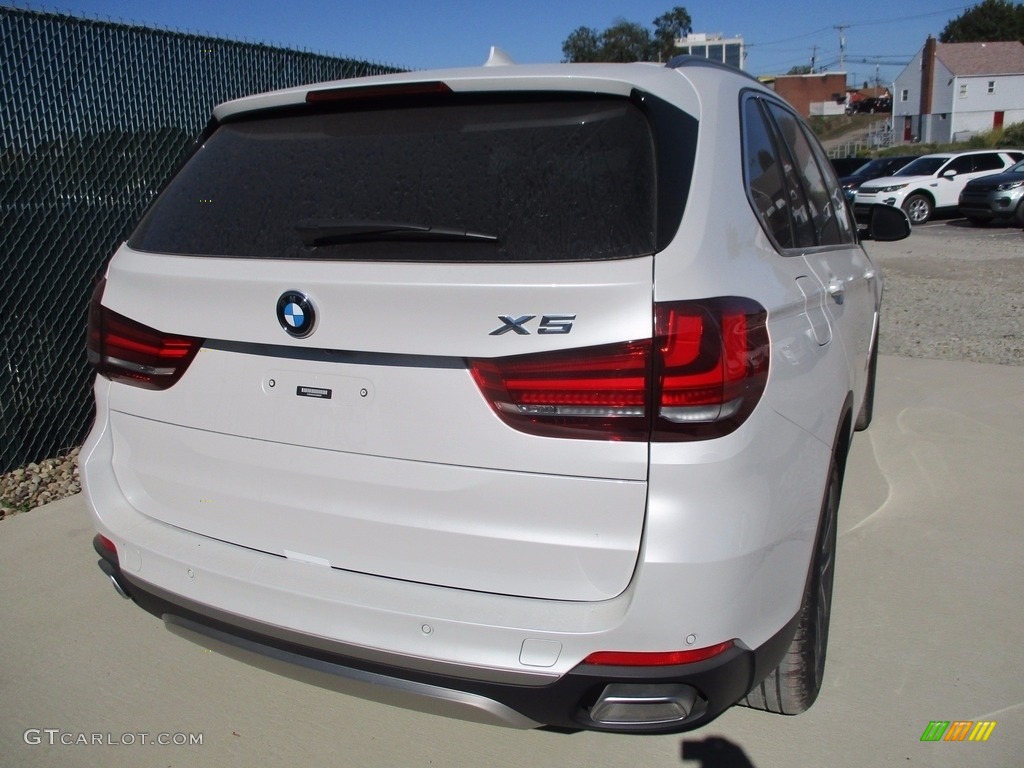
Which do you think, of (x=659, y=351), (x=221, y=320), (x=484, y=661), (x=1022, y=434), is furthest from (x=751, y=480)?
(x=1022, y=434)

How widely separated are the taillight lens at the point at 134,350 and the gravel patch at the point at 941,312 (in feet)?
8.10

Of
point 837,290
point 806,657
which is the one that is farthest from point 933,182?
point 806,657

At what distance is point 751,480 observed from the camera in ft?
6.16

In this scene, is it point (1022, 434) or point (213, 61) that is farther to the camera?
point (213, 61)

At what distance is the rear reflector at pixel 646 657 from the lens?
73.2 inches

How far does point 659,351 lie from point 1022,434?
174 inches

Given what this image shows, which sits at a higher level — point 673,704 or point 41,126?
point 41,126

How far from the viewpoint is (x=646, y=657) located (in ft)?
6.10

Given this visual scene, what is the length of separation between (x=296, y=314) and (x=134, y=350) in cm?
57

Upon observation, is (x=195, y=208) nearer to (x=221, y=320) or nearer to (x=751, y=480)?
(x=221, y=320)

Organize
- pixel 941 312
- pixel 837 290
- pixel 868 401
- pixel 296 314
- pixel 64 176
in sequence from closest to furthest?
1. pixel 296 314
2. pixel 837 290
3. pixel 64 176
4. pixel 868 401
5. pixel 941 312

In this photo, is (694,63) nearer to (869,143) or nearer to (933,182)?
(933,182)

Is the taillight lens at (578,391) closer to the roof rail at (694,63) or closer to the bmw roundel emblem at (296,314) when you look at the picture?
the bmw roundel emblem at (296,314)

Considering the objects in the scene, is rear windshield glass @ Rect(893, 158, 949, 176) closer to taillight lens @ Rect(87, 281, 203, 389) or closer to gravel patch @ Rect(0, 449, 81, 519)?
gravel patch @ Rect(0, 449, 81, 519)
